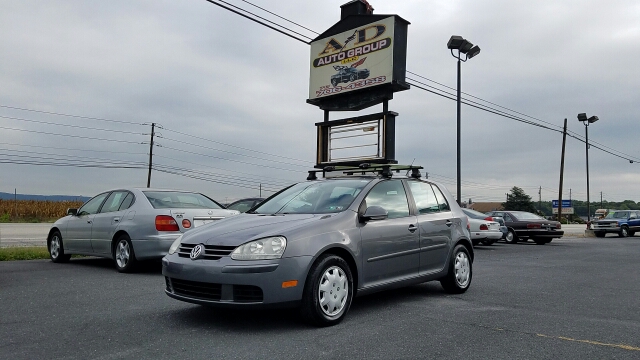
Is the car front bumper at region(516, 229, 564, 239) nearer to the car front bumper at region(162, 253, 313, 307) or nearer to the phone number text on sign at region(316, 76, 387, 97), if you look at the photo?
the phone number text on sign at region(316, 76, 387, 97)

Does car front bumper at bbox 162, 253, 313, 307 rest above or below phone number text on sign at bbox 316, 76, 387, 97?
below

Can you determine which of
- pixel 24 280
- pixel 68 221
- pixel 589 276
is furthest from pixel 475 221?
pixel 24 280

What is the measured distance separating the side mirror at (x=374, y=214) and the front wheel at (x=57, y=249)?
7.36 metres

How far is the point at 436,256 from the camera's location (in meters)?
6.71

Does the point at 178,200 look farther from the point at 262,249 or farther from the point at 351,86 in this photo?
the point at 351,86

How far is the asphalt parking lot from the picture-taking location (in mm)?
4203

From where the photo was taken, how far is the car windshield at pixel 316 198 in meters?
5.79

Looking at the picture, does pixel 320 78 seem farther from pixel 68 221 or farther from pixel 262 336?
pixel 262 336

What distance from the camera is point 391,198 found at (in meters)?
6.30

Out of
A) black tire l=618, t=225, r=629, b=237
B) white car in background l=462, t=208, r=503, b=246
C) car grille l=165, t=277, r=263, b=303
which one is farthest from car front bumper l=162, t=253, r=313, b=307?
black tire l=618, t=225, r=629, b=237

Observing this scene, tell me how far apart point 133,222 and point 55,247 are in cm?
305

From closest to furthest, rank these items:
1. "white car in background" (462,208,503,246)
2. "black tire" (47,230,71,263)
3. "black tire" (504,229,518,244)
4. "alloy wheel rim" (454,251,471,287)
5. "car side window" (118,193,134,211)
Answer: "alloy wheel rim" (454,251,471,287), "car side window" (118,193,134,211), "black tire" (47,230,71,263), "white car in background" (462,208,503,246), "black tire" (504,229,518,244)

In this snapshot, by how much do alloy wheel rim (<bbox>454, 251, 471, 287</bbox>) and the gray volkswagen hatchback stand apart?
4 centimetres

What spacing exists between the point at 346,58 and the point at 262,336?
13.2 m
